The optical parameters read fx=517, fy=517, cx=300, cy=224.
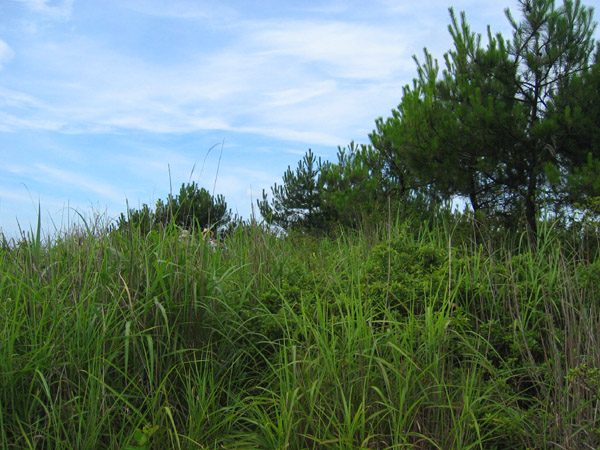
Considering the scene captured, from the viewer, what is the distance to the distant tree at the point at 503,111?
920 cm

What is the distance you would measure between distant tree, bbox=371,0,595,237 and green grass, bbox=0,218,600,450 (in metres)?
5.60

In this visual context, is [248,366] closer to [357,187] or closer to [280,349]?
[280,349]

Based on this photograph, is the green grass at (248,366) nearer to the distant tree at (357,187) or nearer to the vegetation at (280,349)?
the vegetation at (280,349)

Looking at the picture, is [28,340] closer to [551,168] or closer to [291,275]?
[291,275]

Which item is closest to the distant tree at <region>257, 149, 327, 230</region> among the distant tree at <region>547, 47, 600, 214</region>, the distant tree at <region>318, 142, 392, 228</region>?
the distant tree at <region>318, 142, 392, 228</region>

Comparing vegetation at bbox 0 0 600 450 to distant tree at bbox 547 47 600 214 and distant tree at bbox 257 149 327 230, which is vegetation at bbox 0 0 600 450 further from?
distant tree at bbox 257 149 327 230

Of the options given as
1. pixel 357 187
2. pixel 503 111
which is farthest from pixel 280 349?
pixel 357 187

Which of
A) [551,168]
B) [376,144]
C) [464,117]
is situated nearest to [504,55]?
[464,117]

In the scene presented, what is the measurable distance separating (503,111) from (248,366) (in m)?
7.22

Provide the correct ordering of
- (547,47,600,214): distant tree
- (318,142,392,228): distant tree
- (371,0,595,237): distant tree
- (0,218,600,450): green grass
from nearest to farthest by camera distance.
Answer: (0,218,600,450): green grass, (547,47,600,214): distant tree, (371,0,595,237): distant tree, (318,142,392,228): distant tree

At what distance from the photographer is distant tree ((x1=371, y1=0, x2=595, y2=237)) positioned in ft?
30.2

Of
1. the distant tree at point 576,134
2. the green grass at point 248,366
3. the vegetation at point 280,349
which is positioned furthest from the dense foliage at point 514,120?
the green grass at point 248,366

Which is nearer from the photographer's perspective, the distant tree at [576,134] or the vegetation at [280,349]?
the vegetation at [280,349]

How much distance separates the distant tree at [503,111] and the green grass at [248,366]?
18.4ft
